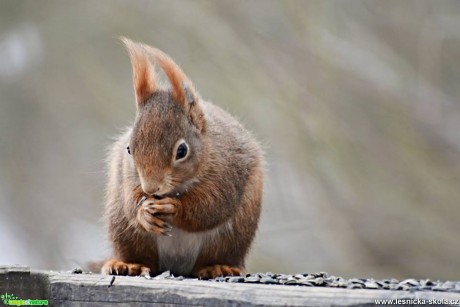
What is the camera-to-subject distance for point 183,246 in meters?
2.29

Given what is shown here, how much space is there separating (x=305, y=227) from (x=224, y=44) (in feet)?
2.93

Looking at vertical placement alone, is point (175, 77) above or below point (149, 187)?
above

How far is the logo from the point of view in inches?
67.5

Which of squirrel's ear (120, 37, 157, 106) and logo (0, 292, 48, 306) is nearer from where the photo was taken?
logo (0, 292, 48, 306)

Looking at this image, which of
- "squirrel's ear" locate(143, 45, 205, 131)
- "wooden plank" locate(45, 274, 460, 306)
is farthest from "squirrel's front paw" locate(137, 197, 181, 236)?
"wooden plank" locate(45, 274, 460, 306)

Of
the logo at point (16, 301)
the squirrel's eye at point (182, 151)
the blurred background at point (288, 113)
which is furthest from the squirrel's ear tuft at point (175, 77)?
the blurred background at point (288, 113)

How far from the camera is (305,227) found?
4129 millimetres

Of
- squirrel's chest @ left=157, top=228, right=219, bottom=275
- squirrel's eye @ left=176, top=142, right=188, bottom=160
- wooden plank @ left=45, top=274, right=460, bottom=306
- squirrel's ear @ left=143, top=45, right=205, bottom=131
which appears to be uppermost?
squirrel's ear @ left=143, top=45, right=205, bottom=131

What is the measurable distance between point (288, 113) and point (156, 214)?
6.80 feet

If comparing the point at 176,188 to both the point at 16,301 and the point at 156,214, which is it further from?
the point at 16,301

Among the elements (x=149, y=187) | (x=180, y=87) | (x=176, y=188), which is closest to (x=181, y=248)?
(x=176, y=188)

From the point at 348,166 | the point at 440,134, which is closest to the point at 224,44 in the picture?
the point at 348,166

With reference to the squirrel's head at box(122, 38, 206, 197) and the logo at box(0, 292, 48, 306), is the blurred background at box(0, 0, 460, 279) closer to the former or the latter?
the squirrel's head at box(122, 38, 206, 197)

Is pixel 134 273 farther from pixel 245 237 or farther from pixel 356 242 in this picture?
pixel 356 242
